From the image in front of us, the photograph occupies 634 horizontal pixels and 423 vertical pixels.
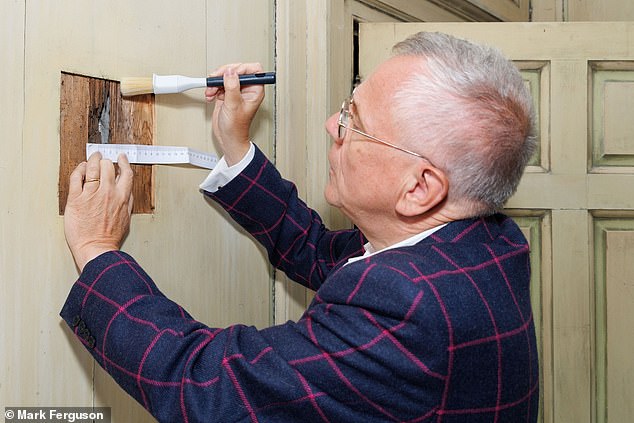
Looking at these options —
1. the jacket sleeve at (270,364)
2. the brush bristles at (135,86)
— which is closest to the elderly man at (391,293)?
the jacket sleeve at (270,364)

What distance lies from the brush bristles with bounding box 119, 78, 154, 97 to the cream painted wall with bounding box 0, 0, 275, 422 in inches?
0.8

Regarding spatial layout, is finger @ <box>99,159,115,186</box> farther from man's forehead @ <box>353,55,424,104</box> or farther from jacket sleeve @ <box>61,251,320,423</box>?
man's forehead @ <box>353,55,424,104</box>

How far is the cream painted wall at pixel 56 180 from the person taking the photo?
880 millimetres

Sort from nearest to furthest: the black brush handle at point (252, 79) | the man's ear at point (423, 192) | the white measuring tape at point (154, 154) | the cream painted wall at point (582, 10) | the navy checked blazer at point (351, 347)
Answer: the navy checked blazer at point (351, 347), the man's ear at point (423, 192), the white measuring tape at point (154, 154), the black brush handle at point (252, 79), the cream painted wall at point (582, 10)

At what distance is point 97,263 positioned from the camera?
901 mm

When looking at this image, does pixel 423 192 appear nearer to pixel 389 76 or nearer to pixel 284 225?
pixel 389 76

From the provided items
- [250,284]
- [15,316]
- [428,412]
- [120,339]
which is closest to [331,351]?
[428,412]

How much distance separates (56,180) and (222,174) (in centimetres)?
33

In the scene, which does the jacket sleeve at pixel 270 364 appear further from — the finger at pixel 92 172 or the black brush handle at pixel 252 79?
the black brush handle at pixel 252 79

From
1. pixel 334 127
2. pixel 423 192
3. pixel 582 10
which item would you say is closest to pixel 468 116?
pixel 423 192

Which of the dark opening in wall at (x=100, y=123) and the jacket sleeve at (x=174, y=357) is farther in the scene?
the dark opening in wall at (x=100, y=123)

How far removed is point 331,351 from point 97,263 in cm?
36

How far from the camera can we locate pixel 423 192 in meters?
0.93

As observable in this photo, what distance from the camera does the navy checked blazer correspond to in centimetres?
79
